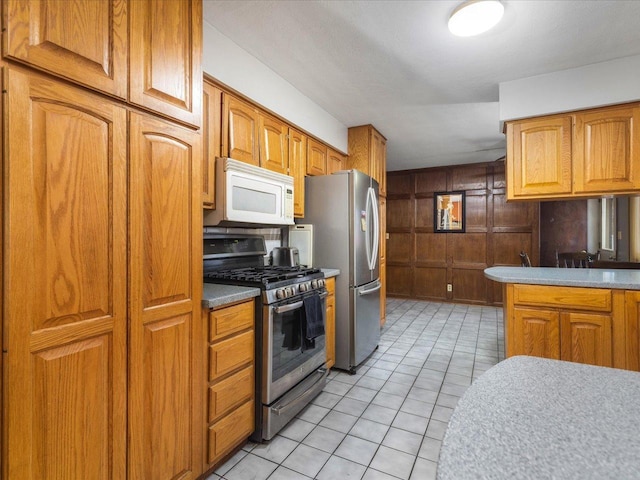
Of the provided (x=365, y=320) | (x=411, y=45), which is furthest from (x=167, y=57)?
(x=365, y=320)

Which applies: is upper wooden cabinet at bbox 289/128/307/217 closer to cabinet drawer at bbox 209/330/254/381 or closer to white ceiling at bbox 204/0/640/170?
white ceiling at bbox 204/0/640/170

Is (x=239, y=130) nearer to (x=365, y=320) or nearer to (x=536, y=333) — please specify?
(x=365, y=320)

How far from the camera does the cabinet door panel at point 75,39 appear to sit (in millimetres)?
988

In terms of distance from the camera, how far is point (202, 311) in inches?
63.5

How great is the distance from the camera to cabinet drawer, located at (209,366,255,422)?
1656 mm

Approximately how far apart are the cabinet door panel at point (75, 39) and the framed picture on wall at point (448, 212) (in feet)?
18.2

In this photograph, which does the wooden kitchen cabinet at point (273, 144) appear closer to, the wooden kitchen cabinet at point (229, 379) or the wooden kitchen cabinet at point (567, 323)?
the wooden kitchen cabinet at point (229, 379)

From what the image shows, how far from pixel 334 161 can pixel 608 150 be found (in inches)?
93.7

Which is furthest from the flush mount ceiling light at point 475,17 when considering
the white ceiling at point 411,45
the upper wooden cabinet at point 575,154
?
the upper wooden cabinet at point 575,154

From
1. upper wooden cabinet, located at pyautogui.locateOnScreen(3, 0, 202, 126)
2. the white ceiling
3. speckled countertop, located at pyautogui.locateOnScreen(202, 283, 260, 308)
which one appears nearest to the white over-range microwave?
speckled countertop, located at pyautogui.locateOnScreen(202, 283, 260, 308)

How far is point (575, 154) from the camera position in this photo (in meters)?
2.65

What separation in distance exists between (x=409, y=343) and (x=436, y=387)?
1089mm

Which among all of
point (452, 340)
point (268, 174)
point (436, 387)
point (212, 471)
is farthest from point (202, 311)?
point (452, 340)

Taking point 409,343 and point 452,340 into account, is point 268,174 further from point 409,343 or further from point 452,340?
point 452,340
